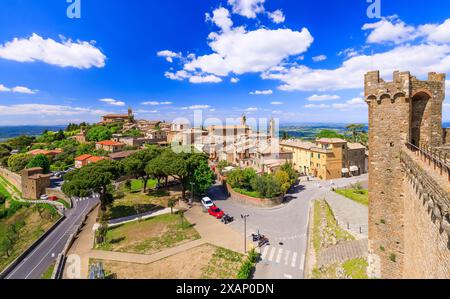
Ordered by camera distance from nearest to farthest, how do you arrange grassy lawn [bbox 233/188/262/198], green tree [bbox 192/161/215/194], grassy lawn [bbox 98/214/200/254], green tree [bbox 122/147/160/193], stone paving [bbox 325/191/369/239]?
grassy lawn [bbox 98/214/200/254] < stone paving [bbox 325/191/369/239] < grassy lawn [bbox 233/188/262/198] < green tree [bbox 192/161/215/194] < green tree [bbox 122/147/160/193]

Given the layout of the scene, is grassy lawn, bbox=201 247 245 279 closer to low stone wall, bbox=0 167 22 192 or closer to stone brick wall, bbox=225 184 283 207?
stone brick wall, bbox=225 184 283 207

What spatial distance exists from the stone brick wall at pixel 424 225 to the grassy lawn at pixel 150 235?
18629mm

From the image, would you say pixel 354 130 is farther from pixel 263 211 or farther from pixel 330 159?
pixel 263 211

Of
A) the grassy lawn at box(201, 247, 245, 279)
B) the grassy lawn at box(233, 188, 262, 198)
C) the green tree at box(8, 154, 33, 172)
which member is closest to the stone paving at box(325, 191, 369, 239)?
the grassy lawn at box(233, 188, 262, 198)

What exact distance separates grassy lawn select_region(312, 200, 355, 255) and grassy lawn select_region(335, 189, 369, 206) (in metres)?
5.43

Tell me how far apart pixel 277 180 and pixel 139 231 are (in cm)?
2057

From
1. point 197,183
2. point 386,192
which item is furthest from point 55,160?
point 386,192

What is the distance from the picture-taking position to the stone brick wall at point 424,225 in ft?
18.9

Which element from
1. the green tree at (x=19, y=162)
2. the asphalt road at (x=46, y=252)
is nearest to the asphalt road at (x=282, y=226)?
the asphalt road at (x=46, y=252)

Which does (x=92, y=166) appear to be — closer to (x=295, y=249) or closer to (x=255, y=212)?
(x=255, y=212)

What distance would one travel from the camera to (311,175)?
4875 centimetres

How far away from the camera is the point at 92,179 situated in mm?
27734

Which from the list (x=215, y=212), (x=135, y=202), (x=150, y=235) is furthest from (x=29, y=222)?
(x=215, y=212)

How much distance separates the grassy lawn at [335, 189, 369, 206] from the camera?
31.4 m
